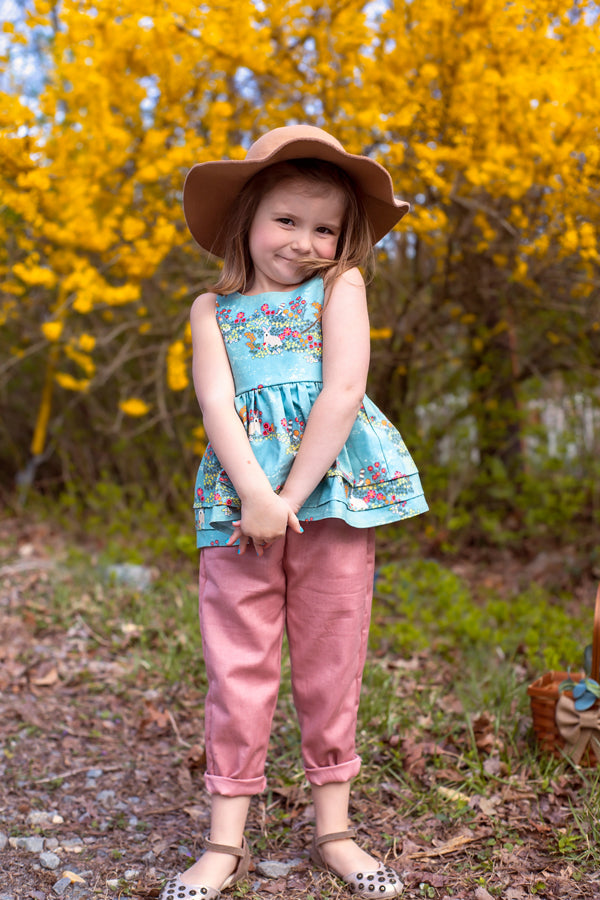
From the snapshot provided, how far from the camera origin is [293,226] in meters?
1.77

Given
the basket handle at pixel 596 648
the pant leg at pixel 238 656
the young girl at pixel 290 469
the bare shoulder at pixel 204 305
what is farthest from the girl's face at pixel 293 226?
the basket handle at pixel 596 648

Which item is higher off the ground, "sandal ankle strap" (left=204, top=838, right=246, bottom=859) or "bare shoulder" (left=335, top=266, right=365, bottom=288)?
"bare shoulder" (left=335, top=266, right=365, bottom=288)

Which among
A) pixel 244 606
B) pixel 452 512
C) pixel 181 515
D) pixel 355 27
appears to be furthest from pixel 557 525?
pixel 244 606

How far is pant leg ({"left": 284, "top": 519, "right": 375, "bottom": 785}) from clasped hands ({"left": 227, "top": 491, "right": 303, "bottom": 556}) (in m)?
0.14

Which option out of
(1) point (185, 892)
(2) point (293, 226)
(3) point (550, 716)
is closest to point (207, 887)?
(1) point (185, 892)

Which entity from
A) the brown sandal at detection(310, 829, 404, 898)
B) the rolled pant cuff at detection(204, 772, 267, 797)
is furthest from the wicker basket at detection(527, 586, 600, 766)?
the rolled pant cuff at detection(204, 772, 267, 797)

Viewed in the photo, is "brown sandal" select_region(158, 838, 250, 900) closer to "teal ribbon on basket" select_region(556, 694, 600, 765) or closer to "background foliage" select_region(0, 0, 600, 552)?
"teal ribbon on basket" select_region(556, 694, 600, 765)

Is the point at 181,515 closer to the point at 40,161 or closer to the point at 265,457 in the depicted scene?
the point at 40,161

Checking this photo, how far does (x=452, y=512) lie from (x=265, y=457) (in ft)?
9.09

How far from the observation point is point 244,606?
5.82ft

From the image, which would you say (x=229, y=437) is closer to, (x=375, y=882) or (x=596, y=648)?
(x=375, y=882)

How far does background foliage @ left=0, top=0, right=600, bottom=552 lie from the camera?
2.90 meters

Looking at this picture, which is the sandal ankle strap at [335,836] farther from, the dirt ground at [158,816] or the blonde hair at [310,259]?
the blonde hair at [310,259]

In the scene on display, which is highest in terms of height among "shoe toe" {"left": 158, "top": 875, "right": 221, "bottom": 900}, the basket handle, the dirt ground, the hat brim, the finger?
the hat brim
